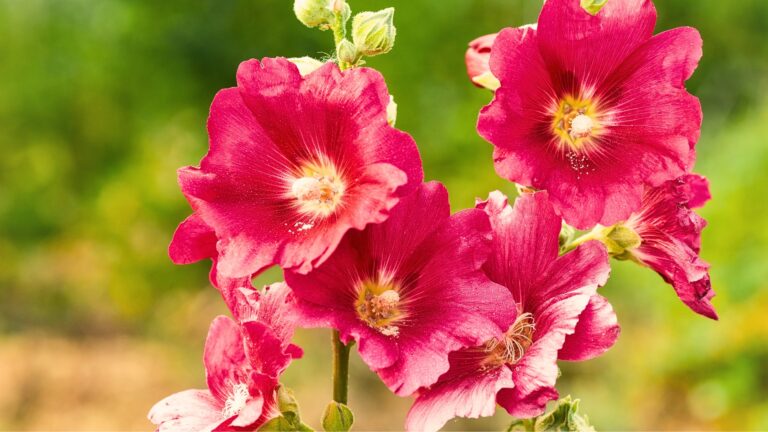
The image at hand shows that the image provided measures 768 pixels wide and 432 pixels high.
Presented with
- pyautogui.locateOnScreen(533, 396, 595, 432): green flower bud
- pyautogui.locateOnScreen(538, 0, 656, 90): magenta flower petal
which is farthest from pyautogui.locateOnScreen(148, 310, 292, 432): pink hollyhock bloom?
pyautogui.locateOnScreen(538, 0, 656, 90): magenta flower petal

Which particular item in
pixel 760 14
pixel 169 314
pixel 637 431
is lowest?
pixel 637 431

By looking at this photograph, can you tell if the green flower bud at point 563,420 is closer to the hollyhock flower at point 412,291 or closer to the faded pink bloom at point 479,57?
the hollyhock flower at point 412,291

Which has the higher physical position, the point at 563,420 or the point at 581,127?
the point at 581,127

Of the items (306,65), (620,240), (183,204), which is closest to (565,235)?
(620,240)

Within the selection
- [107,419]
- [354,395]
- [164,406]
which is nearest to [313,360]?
[354,395]

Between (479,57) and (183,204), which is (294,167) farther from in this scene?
(183,204)

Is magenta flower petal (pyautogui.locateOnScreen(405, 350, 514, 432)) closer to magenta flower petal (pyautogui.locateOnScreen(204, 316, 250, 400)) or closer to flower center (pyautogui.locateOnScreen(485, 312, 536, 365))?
flower center (pyautogui.locateOnScreen(485, 312, 536, 365))

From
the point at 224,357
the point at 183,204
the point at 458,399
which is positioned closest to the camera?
the point at 458,399

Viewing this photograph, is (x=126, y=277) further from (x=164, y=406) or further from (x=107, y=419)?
(x=164, y=406)
